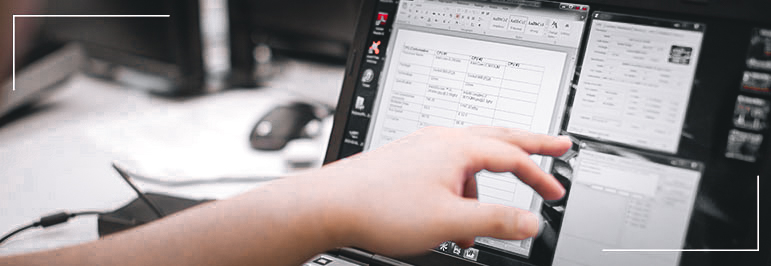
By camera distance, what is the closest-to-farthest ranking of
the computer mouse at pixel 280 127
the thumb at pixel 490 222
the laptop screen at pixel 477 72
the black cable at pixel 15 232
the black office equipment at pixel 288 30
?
the thumb at pixel 490 222
the laptop screen at pixel 477 72
the black cable at pixel 15 232
the computer mouse at pixel 280 127
the black office equipment at pixel 288 30

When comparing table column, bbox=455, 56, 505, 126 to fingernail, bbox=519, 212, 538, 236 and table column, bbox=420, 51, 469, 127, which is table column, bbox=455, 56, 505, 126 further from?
fingernail, bbox=519, 212, 538, 236

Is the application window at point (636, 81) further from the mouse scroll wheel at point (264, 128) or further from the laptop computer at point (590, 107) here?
the mouse scroll wheel at point (264, 128)

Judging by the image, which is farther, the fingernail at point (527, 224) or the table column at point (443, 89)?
the table column at point (443, 89)

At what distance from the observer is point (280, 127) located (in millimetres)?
763

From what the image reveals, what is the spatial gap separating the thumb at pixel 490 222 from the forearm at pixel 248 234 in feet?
0.26

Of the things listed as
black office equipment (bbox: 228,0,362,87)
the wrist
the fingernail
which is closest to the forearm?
the wrist

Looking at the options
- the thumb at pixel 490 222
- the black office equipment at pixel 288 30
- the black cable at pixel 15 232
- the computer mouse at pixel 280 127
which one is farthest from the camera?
the black office equipment at pixel 288 30

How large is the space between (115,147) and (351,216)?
612mm

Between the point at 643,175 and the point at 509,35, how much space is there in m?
0.17

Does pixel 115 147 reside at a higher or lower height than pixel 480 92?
lower

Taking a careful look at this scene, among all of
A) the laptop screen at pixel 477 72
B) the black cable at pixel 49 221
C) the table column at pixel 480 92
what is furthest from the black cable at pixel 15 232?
the table column at pixel 480 92

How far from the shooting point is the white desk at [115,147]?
0.62 meters

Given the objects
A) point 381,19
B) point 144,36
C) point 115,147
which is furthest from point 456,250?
point 144,36

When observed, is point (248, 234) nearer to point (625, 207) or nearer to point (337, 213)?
point (337, 213)
